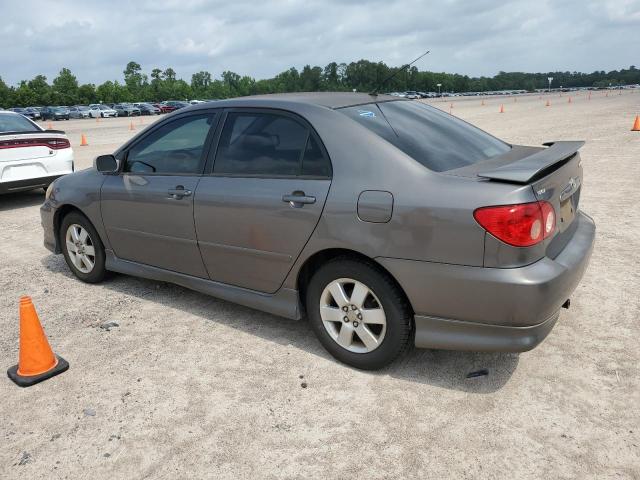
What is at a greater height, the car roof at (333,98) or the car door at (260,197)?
the car roof at (333,98)

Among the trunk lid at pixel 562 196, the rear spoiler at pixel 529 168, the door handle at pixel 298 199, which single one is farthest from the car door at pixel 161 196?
the trunk lid at pixel 562 196

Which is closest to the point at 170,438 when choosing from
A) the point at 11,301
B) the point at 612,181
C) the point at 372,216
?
the point at 372,216

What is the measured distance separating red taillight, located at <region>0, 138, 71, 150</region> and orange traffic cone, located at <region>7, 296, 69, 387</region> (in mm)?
5686

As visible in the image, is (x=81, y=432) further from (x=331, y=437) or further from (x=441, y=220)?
(x=441, y=220)

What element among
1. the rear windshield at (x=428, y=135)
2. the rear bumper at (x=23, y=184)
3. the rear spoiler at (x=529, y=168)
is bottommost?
the rear bumper at (x=23, y=184)

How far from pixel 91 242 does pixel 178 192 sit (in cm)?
146

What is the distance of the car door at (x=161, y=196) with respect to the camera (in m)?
4.12

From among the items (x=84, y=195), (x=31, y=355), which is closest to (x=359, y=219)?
(x=31, y=355)

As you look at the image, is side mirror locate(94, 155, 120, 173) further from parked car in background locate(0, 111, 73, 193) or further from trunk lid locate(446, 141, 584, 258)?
parked car in background locate(0, 111, 73, 193)

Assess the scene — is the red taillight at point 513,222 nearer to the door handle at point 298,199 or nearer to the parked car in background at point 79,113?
the door handle at point 298,199

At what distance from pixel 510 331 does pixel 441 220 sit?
686mm

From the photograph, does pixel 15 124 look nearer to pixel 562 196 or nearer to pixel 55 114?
pixel 562 196

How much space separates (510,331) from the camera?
288 cm

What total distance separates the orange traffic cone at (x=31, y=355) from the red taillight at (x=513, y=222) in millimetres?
2760
